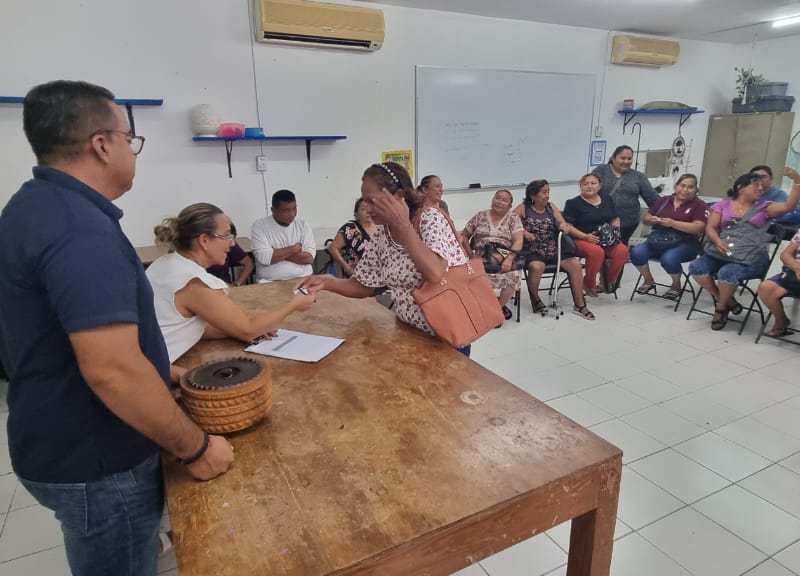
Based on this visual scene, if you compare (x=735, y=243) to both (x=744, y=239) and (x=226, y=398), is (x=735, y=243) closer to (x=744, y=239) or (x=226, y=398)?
(x=744, y=239)

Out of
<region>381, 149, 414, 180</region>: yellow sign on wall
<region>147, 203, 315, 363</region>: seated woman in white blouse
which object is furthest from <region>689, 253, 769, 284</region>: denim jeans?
<region>147, 203, 315, 363</region>: seated woman in white blouse

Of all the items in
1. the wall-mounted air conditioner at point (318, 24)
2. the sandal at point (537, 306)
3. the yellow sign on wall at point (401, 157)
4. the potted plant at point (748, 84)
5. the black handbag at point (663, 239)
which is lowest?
the sandal at point (537, 306)

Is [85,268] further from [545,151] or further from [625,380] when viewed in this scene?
[545,151]

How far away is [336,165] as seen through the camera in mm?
4629

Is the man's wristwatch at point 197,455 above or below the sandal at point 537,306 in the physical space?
above

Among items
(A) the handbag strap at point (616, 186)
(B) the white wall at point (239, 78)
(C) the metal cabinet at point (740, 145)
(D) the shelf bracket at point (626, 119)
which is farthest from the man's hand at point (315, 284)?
(C) the metal cabinet at point (740, 145)

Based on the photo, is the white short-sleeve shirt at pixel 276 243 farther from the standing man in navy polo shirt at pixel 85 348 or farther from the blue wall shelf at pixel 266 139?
the standing man in navy polo shirt at pixel 85 348

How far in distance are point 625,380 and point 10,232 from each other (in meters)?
3.26

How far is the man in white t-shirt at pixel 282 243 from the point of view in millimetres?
3752

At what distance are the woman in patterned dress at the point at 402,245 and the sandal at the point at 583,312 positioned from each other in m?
3.04

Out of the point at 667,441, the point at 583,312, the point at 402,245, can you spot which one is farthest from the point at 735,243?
the point at 402,245

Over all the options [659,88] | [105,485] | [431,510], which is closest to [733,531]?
[431,510]

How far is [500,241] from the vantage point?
4387 millimetres

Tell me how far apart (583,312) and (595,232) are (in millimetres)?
869
